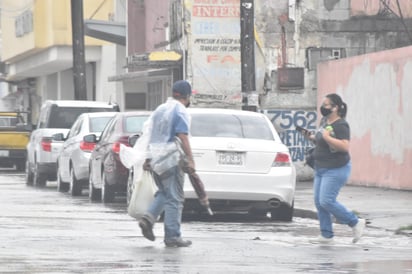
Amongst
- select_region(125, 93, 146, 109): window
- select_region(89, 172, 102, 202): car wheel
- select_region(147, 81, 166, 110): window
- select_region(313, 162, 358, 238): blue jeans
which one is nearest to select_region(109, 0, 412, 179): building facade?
select_region(89, 172, 102, 202): car wheel

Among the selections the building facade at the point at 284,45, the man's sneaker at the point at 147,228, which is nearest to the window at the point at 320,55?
the building facade at the point at 284,45

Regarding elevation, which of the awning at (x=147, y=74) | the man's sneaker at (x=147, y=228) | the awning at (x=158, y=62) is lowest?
the man's sneaker at (x=147, y=228)

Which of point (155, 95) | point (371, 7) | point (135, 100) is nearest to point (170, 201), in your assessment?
point (371, 7)

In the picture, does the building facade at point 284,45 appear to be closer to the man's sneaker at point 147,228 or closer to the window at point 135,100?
the window at point 135,100

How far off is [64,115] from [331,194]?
1421cm

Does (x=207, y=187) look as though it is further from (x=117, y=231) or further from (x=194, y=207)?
(x=117, y=231)

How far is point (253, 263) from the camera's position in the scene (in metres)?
10.6

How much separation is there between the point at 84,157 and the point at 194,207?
→ 258 inches

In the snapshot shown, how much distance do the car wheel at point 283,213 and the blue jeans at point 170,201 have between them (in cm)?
416

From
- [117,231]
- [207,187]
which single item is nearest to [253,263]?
[117,231]

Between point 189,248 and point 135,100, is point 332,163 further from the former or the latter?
point 135,100

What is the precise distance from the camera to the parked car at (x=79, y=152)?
2198 cm

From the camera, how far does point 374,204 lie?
61.1 ft

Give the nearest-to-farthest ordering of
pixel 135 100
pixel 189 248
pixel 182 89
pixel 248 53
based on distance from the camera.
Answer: pixel 189 248 < pixel 182 89 < pixel 248 53 < pixel 135 100
